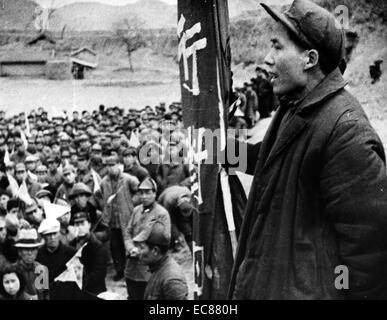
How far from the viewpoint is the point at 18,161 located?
6.79 m

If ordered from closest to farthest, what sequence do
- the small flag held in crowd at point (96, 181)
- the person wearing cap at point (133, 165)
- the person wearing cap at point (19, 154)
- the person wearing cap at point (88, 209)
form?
1. the person wearing cap at point (88, 209)
2. the person wearing cap at point (133, 165)
3. the small flag held in crowd at point (96, 181)
4. the person wearing cap at point (19, 154)

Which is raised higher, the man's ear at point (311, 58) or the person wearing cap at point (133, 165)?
the man's ear at point (311, 58)

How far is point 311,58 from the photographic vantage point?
180 cm

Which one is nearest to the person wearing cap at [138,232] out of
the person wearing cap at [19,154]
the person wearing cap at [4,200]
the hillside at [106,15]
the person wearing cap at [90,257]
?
the person wearing cap at [90,257]

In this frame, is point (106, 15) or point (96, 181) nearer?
point (106, 15)

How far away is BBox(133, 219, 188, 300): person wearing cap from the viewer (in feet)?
9.96

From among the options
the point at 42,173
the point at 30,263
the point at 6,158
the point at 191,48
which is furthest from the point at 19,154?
the point at 191,48

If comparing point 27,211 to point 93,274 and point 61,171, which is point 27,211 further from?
point 61,171

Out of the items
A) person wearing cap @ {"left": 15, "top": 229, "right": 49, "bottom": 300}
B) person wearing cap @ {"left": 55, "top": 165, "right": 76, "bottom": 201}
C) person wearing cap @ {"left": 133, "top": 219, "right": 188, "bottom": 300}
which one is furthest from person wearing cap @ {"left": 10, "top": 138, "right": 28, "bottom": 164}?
person wearing cap @ {"left": 133, "top": 219, "right": 188, "bottom": 300}

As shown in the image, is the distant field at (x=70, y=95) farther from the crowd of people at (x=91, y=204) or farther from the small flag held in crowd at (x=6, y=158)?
the small flag held in crowd at (x=6, y=158)

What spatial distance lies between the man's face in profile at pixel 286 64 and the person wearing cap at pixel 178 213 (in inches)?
117

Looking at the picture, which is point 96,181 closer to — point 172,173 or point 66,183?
point 66,183

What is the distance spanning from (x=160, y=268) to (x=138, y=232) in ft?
3.75

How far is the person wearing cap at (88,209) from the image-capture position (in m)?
4.94
